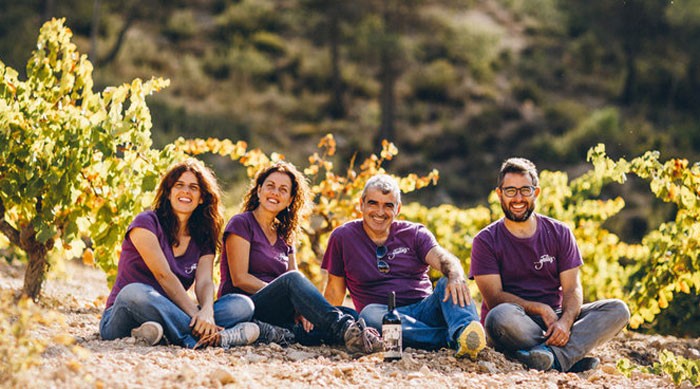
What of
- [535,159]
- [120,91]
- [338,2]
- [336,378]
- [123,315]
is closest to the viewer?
[336,378]

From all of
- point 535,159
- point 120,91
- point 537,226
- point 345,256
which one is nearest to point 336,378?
point 345,256

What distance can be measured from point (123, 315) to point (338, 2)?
17011 mm

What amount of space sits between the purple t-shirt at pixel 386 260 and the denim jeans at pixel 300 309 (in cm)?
22

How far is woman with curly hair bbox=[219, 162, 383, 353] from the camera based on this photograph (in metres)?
4.39

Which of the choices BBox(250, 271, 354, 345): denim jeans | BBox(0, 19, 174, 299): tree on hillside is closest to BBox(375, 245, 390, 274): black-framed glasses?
BBox(250, 271, 354, 345): denim jeans

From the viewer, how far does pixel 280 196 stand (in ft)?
15.8

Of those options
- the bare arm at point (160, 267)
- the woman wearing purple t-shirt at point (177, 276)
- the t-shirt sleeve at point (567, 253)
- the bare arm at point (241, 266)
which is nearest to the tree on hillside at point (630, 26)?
the t-shirt sleeve at point (567, 253)

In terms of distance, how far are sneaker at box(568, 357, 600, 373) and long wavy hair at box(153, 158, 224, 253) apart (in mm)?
2053

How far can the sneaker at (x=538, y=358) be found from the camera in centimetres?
430

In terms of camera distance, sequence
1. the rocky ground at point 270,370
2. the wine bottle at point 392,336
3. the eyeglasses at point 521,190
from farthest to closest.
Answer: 1. the eyeglasses at point 521,190
2. the wine bottle at point 392,336
3. the rocky ground at point 270,370

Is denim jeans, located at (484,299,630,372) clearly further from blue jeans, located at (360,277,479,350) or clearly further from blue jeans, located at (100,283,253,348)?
blue jeans, located at (100,283,253,348)

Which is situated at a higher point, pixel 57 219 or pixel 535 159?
pixel 535 159

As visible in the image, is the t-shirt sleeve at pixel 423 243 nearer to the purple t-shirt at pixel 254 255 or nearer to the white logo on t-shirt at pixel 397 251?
the white logo on t-shirt at pixel 397 251

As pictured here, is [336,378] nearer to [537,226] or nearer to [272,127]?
[537,226]
